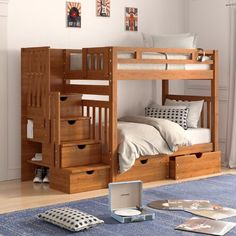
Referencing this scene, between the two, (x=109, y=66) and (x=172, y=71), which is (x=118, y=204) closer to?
(x=109, y=66)

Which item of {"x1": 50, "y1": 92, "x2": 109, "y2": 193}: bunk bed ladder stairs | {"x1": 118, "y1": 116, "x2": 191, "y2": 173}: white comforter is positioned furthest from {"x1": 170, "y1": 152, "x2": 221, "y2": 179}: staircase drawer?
{"x1": 50, "y1": 92, "x2": 109, "y2": 193}: bunk bed ladder stairs

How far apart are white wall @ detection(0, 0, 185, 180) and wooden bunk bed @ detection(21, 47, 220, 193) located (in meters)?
0.11

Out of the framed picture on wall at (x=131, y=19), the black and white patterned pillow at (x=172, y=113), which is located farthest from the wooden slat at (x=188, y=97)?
the framed picture on wall at (x=131, y=19)

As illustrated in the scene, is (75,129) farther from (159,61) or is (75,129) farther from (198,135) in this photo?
(198,135)

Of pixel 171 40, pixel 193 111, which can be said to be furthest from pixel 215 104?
pixel 171 40

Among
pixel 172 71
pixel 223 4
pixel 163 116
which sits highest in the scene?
pixel 223 4

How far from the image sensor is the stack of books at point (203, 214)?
3281mm

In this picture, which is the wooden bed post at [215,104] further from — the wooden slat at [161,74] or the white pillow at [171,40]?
the white pillow at [171,40]

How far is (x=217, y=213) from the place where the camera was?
3631 mm

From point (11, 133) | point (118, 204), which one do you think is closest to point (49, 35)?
point (11, 133)

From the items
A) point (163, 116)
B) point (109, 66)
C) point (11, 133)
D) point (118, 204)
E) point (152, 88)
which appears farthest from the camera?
point (152, 88)

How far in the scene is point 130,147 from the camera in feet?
15.3

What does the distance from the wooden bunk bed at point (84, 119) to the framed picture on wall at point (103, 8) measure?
58 cm

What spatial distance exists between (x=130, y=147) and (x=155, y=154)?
0.31 m
